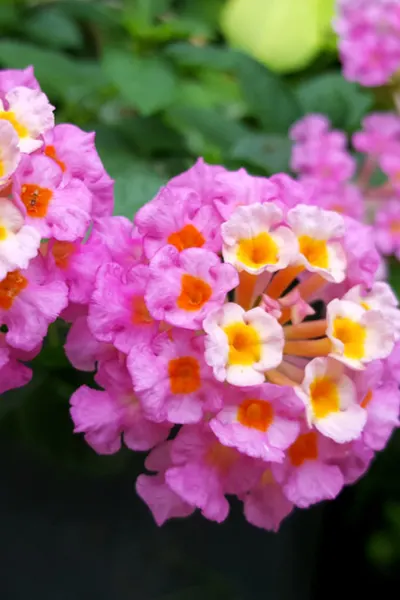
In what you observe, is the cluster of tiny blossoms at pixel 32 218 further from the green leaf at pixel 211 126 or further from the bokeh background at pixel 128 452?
the green leaf at pixel 211 126

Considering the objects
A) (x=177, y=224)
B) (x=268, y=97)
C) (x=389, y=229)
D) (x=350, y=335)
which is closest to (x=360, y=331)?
(x=350, y=335)

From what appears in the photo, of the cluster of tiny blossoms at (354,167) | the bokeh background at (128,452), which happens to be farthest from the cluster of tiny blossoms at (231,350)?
the cluster of tiny blossoms at (354,167)

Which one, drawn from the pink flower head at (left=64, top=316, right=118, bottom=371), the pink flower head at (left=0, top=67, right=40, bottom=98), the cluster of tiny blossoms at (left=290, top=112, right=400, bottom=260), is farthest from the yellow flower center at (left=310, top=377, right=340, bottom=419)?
the cluster of tiny blossoms at (left=290, top=112, right=400, bottom=260)

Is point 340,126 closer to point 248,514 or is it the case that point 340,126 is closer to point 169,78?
point 169,78

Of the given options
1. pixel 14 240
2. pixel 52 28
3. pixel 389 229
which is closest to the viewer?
pixel 14 240

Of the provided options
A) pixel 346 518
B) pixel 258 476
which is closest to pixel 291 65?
pixel 346 518

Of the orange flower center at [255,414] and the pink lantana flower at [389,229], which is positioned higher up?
the orange flower center at [255,414]

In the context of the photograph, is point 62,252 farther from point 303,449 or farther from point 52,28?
point 52,28

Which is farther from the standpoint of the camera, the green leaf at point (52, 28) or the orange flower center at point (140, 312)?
the green leaf at point (52, 28)
